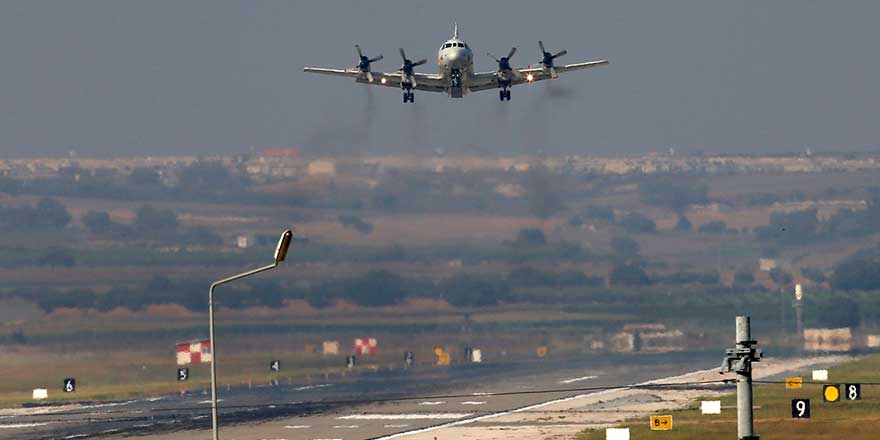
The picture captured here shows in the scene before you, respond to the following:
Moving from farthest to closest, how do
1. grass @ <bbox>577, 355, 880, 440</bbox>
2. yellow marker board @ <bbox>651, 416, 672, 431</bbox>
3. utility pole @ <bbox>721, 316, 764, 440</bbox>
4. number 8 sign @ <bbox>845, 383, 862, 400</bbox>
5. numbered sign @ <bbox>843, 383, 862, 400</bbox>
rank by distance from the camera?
number 8 sign @ <bbox>845, 383, 862, 400</bbox> < numbered sign @ <bbox>843, 383, 862, 400</bbox> < yellow marker board @ <bbox>651, 416, 672, 431</bbox> < grass @ <bbox>577, 355, 880, 440</bbox> < utility pole @ <bbox>721, 316, 764, 440</bbox>

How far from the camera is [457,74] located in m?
171

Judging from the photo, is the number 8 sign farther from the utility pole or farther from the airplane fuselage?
the utility pole

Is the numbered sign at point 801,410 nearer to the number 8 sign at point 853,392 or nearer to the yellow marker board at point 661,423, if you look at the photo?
the yellow marker board at point 661,423

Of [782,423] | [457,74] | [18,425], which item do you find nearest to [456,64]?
[457,74]

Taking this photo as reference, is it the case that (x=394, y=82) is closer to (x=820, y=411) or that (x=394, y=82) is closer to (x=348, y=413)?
(x=348, y=413)

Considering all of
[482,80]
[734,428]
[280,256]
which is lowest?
[734,428]

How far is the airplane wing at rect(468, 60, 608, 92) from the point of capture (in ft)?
564

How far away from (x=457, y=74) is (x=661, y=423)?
36591 millimetres

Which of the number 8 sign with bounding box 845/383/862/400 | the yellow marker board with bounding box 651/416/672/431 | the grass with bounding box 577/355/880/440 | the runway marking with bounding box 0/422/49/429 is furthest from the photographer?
the number 8 sign with bounding box 845/383/862/400

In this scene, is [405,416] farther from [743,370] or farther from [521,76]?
[743,370]

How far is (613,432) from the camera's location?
159m

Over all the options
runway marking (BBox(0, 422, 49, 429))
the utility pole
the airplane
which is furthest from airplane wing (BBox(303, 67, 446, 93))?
the utility pole

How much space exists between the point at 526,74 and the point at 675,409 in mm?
42471

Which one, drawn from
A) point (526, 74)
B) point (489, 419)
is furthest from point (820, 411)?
point (526, 74)
